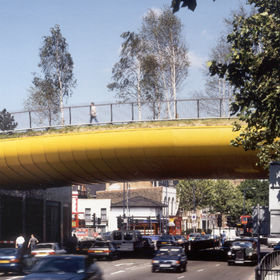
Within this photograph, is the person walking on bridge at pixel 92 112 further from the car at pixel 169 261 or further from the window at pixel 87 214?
the window at pixel 87 214

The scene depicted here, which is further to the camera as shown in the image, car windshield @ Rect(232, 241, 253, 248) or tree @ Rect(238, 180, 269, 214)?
tree @ Rect(238, 180, 269, 214)

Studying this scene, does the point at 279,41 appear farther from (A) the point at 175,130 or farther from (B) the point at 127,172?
(B) the point at 127,172

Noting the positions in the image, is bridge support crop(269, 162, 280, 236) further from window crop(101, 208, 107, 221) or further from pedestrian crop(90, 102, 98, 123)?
→ window crop(101, 208, 107, 221)

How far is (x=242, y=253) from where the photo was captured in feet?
137

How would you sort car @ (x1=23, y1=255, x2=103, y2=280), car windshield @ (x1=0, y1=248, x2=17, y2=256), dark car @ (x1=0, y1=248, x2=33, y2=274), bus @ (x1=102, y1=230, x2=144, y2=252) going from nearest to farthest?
1. car @ (x1=23, y1=255, x2=103, y2=280)
2. dark car @ (x1=0, y1=248, x2=33, y2=274)
3. car windshield @ (x1=0, y1=248, x2=17, y2=256)
4. bus @ (x1=102, y1=230, x2=144, y2=252)

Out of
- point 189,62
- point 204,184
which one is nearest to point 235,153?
point 189,62

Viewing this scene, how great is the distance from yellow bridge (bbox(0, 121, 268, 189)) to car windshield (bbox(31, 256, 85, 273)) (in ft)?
60.7

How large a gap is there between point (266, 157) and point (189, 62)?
88.6ft

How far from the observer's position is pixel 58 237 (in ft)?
210

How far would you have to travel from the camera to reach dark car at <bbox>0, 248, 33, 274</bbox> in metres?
31.5

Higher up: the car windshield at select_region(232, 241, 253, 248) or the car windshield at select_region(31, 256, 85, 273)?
the car windshield at select_region(31, 256, 85, 273)

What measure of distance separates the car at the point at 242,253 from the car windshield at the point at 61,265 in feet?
82.0

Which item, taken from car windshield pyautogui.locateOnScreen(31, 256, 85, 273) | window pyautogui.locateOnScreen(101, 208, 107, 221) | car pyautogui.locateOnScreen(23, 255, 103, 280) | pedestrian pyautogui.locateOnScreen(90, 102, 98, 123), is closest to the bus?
pedestrian pyautogui.locateOnScreen(90, 102, 98, 123)

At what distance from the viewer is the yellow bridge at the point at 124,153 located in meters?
35.7
